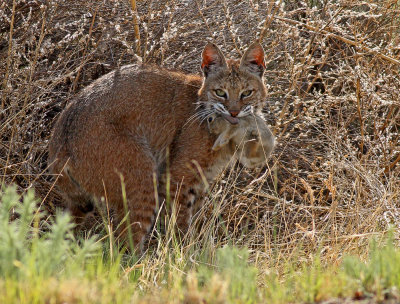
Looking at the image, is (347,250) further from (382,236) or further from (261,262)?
(261,262)

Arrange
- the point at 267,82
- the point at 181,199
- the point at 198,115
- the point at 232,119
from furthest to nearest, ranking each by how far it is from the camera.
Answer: the point at 267,82, the point at 198,115, the point at 181,199, the point at 232,119

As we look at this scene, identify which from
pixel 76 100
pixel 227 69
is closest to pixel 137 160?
pixel 76 100

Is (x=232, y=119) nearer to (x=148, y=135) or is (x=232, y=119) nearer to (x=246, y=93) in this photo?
(x=246, y=93)

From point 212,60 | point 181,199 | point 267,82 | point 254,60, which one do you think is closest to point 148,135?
point 181,199

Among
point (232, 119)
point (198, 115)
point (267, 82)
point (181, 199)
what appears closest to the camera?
point (232, 119)

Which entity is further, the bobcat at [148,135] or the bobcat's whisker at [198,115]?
the bobcat's whisker at [198,115]

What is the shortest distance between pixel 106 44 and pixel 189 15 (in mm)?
838

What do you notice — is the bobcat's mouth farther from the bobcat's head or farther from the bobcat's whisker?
the bobcat's whisker

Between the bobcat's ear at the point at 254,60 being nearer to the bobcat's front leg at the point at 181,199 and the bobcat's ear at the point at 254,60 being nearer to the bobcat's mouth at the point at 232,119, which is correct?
the bobcat's mouth at the point at 232,119

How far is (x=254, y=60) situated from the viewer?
504cm

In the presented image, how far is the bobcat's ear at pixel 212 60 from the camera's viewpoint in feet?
16.3

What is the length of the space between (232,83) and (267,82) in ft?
3.78

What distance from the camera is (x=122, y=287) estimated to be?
322cm

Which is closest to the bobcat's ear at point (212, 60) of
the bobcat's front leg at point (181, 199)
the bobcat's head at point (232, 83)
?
the bobcat's head at point (232, 83)
